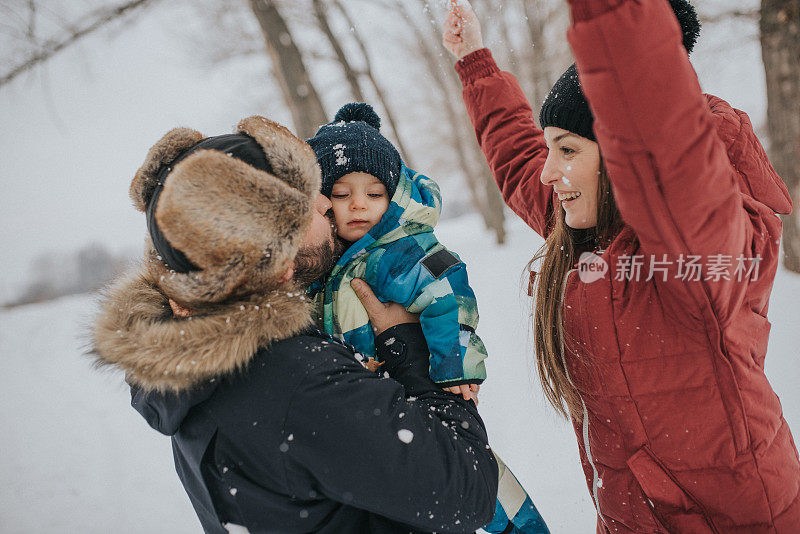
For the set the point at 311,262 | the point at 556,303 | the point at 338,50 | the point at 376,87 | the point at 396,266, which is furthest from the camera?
the point at 376,87

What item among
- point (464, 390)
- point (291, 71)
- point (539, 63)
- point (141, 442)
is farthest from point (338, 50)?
point (464, 390)

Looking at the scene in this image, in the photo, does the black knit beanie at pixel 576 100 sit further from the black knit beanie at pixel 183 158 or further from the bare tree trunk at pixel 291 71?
the bare tree trunk at pixel 291 71

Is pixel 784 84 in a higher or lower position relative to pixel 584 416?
higher

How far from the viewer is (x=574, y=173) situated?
1.38m

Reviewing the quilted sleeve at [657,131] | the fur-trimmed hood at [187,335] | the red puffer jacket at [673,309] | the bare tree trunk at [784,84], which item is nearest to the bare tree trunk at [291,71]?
the fur-trimmed hood at [187,335]

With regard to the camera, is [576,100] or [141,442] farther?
[141,442]

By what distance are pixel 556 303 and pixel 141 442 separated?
19.1ft

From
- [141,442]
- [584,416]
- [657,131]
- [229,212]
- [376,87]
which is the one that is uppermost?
[376,87]

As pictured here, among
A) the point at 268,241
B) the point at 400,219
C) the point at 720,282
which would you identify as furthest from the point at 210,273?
the point at 720,282

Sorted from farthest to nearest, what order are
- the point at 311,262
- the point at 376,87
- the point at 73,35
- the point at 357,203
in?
the point at 376,87, the point at 73,35, the point at 357,203, the point at 311,262

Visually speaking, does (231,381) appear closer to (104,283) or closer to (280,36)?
(104,283)

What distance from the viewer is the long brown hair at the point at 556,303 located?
146cm

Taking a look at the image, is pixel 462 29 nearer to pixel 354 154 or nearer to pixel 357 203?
pixel 354 154

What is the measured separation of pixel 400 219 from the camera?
5.86 feet
